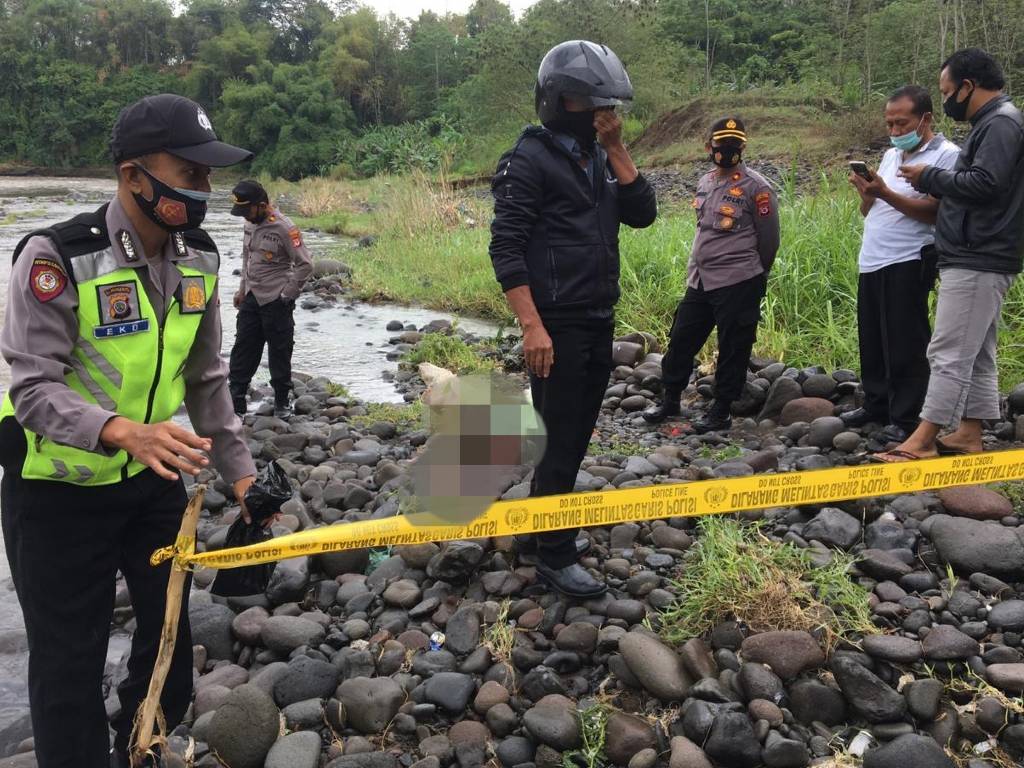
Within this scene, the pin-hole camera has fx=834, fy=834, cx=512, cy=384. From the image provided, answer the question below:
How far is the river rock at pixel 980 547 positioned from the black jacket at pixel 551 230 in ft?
5.57

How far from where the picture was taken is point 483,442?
9.95ft

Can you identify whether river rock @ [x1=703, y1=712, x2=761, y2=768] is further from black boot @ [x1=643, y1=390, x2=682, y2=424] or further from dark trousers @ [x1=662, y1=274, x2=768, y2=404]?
black boot @ [x1=643, y1=390, x2=682, y2=424]

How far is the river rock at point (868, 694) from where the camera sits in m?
2.58

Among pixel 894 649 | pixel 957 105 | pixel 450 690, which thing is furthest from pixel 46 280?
pixel 957 105

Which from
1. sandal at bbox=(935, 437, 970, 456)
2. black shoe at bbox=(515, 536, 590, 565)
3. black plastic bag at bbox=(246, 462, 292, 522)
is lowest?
black shoe at bbox=(515, 536, 590, 565)

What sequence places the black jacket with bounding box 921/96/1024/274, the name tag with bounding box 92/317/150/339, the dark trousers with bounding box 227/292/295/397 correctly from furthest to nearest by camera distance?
1. the dark trousers with bounding box 227/292/295/397
2. the black jacket with bounding box 921/96/1024/274
3. the name tag with bounding box 92/317/150/339

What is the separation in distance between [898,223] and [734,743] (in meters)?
3.29

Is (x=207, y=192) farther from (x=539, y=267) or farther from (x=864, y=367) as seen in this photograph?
(x=864, y=367)

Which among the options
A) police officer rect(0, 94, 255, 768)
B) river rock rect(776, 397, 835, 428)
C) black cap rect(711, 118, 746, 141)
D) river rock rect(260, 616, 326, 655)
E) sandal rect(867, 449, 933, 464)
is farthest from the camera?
river rock rect(776, 397, 835, 428)

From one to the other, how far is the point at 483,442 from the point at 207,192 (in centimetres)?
131

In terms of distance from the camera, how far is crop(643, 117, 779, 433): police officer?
5.21 m

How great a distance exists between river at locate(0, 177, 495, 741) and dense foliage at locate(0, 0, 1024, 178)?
7.55m

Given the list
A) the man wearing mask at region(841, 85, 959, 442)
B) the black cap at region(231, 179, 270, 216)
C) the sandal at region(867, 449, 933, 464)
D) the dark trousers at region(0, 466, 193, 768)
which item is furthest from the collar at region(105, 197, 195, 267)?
the black cap at region(231, 179, 270, 216)

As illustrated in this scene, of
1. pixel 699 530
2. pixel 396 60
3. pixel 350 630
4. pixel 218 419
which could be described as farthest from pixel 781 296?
pixel 396 60
